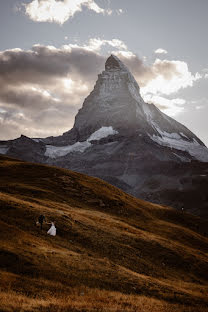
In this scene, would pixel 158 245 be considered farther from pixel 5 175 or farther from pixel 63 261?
pixel 5 175

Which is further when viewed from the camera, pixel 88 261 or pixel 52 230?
pixel 52 230

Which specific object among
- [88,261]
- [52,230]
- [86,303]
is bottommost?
[88,261]

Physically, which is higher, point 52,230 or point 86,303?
point 52,230

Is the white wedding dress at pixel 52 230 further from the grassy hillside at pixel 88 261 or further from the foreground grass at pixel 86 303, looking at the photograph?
the foreground grass at pixel 86 303

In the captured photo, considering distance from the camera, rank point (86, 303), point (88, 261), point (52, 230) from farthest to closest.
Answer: point (52, 230) < point (88, 261) < point (86, 303)

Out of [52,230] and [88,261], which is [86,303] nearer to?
[88,261]

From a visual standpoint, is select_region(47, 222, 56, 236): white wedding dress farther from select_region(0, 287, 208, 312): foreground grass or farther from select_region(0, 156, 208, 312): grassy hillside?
select_region(0, 287, 208, 312): foreground grass

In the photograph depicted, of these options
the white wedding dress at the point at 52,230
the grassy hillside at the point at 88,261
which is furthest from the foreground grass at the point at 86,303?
the white wedding dress at the point at 52,230

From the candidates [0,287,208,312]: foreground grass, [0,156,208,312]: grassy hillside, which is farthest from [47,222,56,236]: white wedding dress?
[0,287,208,312]: foreground grass

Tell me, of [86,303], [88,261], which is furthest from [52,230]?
[86,303]

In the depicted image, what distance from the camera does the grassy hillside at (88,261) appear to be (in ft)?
83.4

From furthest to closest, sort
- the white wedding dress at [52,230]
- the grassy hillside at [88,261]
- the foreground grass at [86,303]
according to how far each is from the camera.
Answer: the white wedding dress at [52,230] → the grassy hillside at [88,261] → the foreground grass at [86,303]

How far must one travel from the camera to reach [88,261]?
119 ft

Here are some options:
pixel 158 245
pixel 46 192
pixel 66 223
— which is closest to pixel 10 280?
pixel 66 223
